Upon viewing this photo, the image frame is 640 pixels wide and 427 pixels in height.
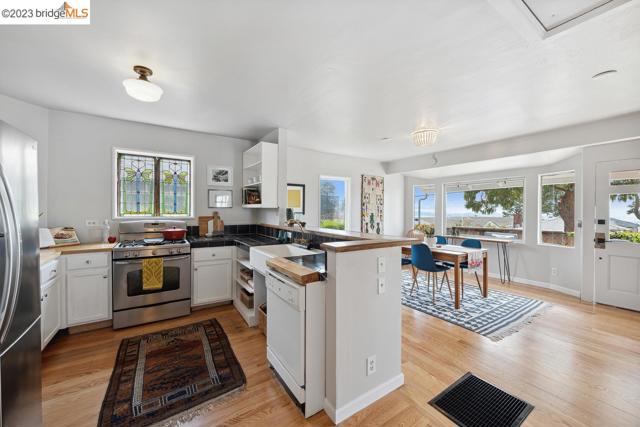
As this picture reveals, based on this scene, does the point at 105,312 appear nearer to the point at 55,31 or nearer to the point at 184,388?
the point at 184,388

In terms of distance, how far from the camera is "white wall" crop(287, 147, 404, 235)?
4.80 meters

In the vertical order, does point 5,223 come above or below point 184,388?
above

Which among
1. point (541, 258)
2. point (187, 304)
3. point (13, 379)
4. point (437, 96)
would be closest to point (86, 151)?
point (187, 304)

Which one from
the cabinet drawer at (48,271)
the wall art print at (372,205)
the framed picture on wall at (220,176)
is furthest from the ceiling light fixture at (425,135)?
the cabinet drawer at (48,271)

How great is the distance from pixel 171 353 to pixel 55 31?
260cm

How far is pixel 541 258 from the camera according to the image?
436 cm

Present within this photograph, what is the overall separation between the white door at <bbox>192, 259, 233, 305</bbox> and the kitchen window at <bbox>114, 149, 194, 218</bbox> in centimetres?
97

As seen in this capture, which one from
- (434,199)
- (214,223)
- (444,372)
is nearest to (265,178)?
(214,223)

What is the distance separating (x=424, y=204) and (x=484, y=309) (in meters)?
3.24

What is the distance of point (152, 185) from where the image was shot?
11.6 feet

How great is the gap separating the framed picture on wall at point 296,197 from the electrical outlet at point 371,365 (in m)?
3.26

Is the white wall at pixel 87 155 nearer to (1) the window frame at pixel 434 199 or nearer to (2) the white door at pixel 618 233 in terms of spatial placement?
(1) the window frame at pixel 434 199

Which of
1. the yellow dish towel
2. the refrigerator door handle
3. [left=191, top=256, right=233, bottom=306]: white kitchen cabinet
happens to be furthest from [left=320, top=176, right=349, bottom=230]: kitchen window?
the refrigerator door handle

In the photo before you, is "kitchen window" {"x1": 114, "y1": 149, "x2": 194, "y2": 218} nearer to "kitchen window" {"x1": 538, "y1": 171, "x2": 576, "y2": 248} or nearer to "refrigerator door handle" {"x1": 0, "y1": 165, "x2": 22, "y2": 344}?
"refrigerator door handle" {"x1": 0, "y1": 165, "x2": 22, "y2": 344}
